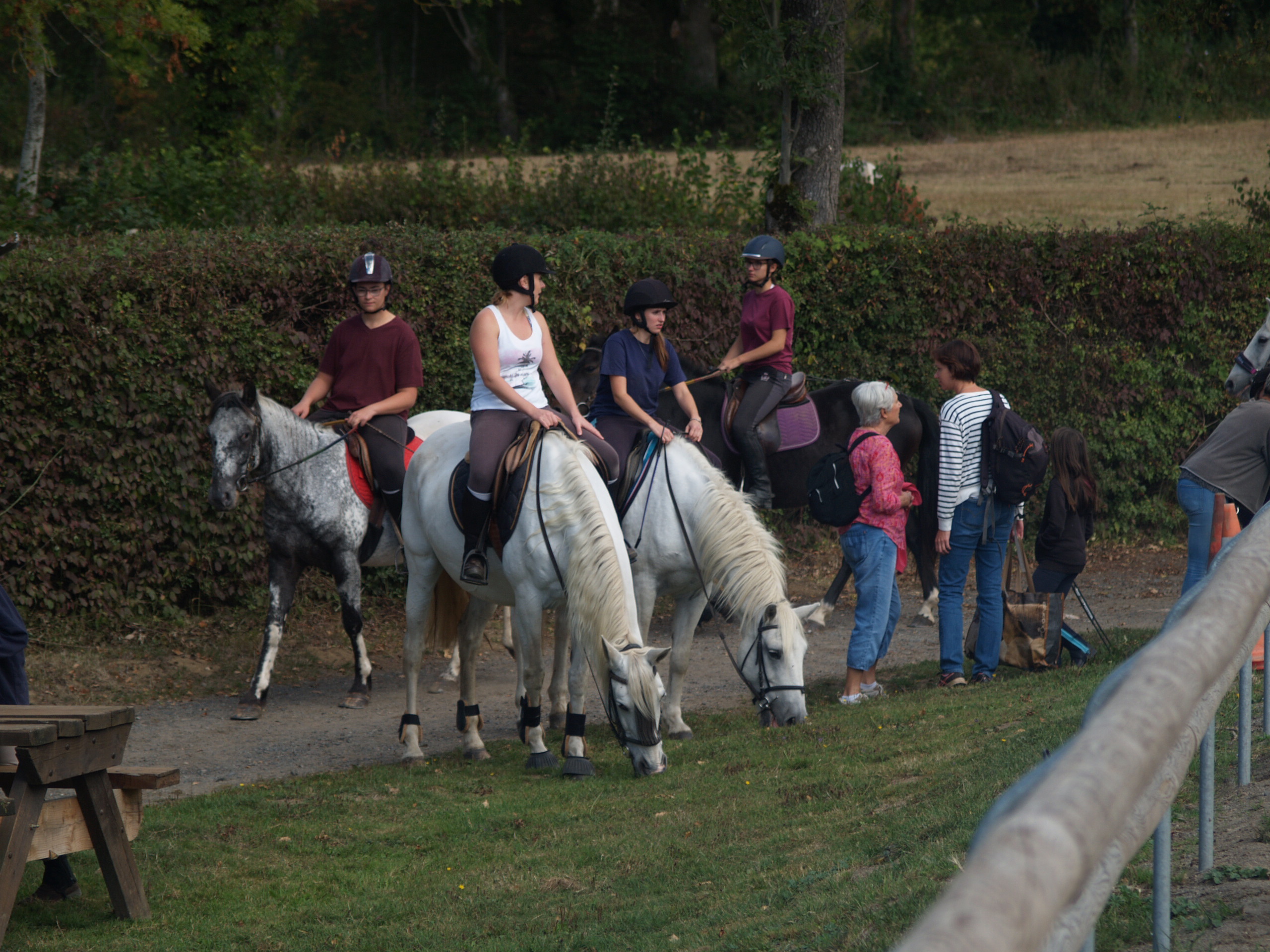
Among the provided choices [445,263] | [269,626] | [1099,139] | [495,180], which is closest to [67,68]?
[495,180]

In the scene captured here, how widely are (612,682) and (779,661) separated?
1.04m

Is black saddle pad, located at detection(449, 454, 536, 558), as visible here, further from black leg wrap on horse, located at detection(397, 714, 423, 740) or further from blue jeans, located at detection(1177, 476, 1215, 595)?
blue jeans, located at detection(1177, 476, 1215, 595)

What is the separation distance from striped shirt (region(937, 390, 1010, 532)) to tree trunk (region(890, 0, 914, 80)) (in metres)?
31.5

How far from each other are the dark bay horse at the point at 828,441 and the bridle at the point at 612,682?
3331 mm

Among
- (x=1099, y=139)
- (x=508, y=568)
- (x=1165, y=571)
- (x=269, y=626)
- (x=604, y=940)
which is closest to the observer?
(x=604, y=940)

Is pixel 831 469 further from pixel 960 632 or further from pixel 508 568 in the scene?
pixel 508 568

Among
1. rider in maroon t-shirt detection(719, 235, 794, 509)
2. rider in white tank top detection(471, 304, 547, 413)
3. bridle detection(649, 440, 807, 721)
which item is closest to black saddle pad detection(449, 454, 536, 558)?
rider in white tank top detection(471, 304, 547, 413)

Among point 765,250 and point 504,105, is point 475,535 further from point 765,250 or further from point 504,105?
point 504,105

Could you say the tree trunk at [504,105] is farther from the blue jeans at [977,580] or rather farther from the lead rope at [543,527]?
the lead rope at [543,527]

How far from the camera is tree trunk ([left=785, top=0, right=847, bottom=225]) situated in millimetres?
14180

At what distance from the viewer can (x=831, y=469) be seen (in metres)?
8.03

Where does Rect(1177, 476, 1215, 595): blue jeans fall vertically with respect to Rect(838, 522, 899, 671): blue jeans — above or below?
above

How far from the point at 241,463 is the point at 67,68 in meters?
37.4

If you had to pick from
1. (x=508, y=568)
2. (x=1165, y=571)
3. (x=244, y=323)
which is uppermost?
(x=244, y=323)
